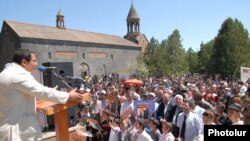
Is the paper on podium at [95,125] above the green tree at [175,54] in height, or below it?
below

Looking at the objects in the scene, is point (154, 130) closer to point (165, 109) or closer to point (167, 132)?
point (167, 132)

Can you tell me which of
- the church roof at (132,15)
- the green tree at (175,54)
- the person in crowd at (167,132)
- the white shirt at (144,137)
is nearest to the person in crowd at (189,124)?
the person in crowd at (167,132)

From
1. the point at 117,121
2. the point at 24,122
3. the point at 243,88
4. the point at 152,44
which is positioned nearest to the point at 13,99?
the point at 24,122

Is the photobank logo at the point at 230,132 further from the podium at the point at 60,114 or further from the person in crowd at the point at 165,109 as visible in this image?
the person in crowd at the point at 165,109

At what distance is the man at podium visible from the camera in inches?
128

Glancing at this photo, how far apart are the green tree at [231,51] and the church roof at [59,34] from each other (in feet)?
57.5

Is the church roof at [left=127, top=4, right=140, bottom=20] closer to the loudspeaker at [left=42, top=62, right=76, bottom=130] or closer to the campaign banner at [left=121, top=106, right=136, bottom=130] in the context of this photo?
the loudspeaker at [left=42, top=62, right=76, bottom=130]

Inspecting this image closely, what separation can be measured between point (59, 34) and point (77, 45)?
3.00 meters

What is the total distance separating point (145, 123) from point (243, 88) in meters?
7.31

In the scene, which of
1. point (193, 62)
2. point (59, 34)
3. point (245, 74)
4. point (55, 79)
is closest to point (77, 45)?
point (59, 34)

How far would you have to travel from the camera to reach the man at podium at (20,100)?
324cm

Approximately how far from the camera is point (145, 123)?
802 cm

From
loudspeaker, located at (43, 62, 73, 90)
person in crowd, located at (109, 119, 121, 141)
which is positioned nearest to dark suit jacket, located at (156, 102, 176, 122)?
person in crowd, located at (109, 119, 121, 141)

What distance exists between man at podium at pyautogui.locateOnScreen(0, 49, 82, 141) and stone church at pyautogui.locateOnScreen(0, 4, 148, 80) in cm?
3501
